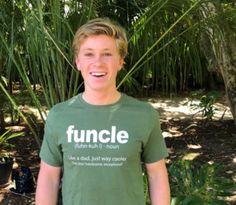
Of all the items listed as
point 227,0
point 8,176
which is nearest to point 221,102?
point 227,0

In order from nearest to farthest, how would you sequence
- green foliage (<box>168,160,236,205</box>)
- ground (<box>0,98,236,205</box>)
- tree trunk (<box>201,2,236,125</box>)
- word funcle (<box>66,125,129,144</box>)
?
word funcle (<box>66,125,129,144</box>), green foliage (<box>168,160,236,205</box>), ground (<box>0,98,236,205</box>), tree trunk (<box>201,2,236,125</box>)

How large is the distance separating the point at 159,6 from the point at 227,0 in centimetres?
202

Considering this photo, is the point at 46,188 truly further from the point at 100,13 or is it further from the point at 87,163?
the point at 100,13

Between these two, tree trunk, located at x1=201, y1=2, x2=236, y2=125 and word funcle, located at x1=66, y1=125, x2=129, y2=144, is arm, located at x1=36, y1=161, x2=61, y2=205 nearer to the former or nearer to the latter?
word funcle, located at x1=66, y1=125, x2=129, y2=144

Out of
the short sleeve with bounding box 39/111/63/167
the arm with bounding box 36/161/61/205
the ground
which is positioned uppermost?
the short sleeve with bounding box 39/111/63/167

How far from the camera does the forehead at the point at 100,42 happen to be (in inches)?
57.8

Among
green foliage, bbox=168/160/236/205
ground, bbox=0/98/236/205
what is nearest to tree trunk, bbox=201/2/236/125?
ground, bbox=0/98/236/205

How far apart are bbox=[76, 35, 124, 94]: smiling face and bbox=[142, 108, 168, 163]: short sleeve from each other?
0.17 metres

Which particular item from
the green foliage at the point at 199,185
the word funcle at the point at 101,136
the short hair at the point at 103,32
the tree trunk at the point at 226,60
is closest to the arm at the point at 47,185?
the word funcle at the point at 101,136

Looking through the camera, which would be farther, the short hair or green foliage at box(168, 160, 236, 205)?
green foliage at box(168, 160, 236, 205)

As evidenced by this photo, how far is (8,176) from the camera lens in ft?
13.7

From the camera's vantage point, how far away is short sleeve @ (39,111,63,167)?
1.49 meters

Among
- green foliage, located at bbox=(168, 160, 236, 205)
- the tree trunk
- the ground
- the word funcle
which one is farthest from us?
the tree trunk

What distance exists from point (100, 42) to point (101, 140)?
0.31 meters
